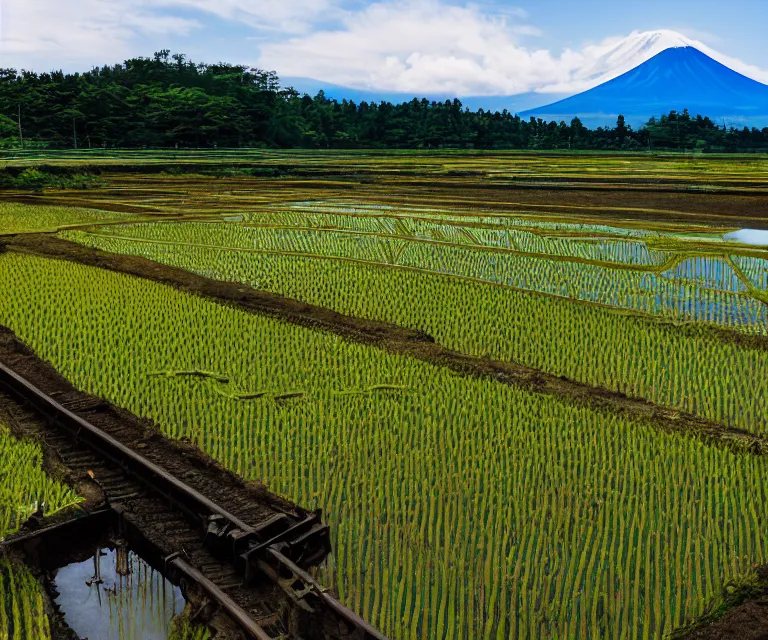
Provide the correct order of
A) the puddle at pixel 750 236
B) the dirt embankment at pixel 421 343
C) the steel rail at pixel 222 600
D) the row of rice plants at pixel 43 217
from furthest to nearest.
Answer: the row of rice plants at pixel 43 217 < the puddle at pixel 750 236 < the dirt embankment at pixel 421 343 < the steel rail at pixel 222 600

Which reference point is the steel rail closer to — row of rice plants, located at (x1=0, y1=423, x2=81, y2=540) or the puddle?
row of rice plants, located at (x1=0, y1=423, x2=81, y2=540)

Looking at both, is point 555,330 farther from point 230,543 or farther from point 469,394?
point 230,543

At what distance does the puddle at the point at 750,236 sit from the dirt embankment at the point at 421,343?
6225 millimetres

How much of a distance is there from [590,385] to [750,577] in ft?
8.64

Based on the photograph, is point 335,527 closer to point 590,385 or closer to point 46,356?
point 590,385

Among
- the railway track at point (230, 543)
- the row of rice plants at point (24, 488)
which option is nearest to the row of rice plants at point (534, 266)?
the railway track at point (230, 543)

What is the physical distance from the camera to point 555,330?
25.1 ft

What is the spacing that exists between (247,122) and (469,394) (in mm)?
37070

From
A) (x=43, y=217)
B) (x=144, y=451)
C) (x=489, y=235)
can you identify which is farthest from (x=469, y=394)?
(x=43, y=217)

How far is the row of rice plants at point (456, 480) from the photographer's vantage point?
11.4ft

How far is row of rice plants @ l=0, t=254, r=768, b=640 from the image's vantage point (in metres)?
3.48

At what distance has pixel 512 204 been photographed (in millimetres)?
17797

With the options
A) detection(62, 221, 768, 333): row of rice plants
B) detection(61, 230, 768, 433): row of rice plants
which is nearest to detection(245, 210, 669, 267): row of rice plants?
detection(62, 221, 768, 333): row of rice plants

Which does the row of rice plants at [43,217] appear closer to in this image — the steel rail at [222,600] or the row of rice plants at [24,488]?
the row of rice plants at [24,488]
